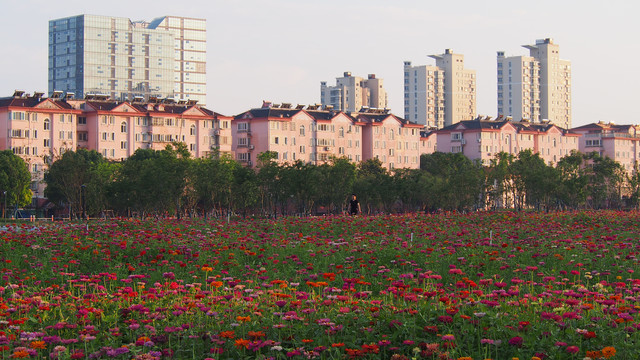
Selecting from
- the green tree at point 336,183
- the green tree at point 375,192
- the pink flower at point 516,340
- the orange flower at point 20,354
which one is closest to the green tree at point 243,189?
the green tree at point 336,183

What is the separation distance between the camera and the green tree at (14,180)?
278 ft

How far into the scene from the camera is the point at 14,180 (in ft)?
282

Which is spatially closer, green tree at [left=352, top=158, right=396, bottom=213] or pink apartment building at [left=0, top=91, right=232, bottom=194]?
green tree at [left=352, top=158, right=396, bottom=213]

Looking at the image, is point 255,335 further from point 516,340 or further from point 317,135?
point 317,135

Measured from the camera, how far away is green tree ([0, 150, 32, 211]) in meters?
84.6

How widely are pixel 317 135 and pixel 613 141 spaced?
5989 centimetres

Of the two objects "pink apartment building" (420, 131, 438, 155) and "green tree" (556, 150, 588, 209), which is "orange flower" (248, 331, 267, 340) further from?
"pink apartment building" (420, 131, 438, 155)

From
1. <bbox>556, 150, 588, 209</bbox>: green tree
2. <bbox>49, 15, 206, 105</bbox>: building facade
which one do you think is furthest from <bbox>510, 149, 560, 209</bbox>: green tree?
<bbox>49, 15, 206, 105</bbox>: building facade

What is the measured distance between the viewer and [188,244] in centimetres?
2106

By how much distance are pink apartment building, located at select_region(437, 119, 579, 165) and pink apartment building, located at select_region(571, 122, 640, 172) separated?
464 centimetres

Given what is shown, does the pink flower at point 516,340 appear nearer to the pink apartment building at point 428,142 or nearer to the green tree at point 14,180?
the green tree at point 14,180

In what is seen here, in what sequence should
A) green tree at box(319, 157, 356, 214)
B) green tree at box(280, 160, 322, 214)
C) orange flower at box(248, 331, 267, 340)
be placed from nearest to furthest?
1. orange flower at box(248, 331, 267, 340)
2. green tree at box(280, 160, 322, 214)
3. green tree at box(319, 157, 356, 214)

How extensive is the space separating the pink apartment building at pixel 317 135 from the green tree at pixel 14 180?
33119 millimetres

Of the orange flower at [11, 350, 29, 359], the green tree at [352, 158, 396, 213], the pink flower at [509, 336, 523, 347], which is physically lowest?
the orange flower at [11, 350, 29, 359]
